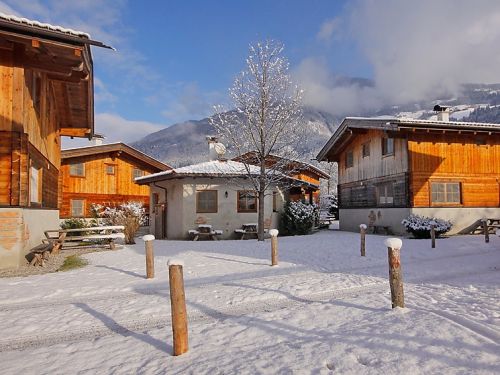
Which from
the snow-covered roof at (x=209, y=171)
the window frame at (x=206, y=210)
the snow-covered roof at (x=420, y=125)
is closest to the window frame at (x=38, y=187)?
the snow-covered roof at (x=209, y=171)

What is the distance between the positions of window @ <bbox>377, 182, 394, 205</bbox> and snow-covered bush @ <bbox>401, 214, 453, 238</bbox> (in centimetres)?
240

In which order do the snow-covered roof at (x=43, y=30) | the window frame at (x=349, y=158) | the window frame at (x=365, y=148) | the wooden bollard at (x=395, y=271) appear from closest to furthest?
the wooden bollard at (x=395, y=271), the snow-covered roof at (x=43, y=30), the window frame at (x=365, y=148), the window frame at (x=349, y=158)

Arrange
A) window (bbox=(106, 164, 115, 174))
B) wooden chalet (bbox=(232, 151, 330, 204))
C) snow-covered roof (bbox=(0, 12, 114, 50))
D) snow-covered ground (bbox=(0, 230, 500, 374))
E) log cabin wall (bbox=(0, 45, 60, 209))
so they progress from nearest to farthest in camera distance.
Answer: snow-covered ground (bbox=(0, 230, 500, 374)) → snow-covered roof (bbox=(0, 12, 114, 50)) → log cabin wall (bbox=(0, 45, 60, 209)) → wooden chalet (bbox=(232, 151, 330, 204)) → window (bbox=(106, 164, 115, 174))

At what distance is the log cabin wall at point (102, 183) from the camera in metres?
26.6

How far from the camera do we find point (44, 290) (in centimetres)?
721

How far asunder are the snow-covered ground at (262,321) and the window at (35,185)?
11.8 feet

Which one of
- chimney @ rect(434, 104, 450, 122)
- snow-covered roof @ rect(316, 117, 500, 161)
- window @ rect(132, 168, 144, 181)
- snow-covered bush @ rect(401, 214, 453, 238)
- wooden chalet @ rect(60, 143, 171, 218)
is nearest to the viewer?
snow-covered bush @ rect(401, 214, 453, 238)

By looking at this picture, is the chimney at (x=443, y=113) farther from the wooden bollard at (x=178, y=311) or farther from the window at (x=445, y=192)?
the wooden bollard at (x=178, y=311)

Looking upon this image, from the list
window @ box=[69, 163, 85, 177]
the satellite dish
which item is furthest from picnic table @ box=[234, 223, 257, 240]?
window @ box=[69, 163, 85, 177]

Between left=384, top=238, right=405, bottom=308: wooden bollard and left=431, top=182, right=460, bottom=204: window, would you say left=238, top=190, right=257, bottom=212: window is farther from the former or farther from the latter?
left=384, top=238, right=405, bottom=308: wooden bollard

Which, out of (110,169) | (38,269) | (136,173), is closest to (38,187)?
(38,269)

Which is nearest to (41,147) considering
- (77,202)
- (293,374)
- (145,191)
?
(293,374)

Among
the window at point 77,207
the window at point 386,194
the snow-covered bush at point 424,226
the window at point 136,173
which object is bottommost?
the snow-covered bush at point 424,226

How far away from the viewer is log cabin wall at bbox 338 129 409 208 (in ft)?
61.7
